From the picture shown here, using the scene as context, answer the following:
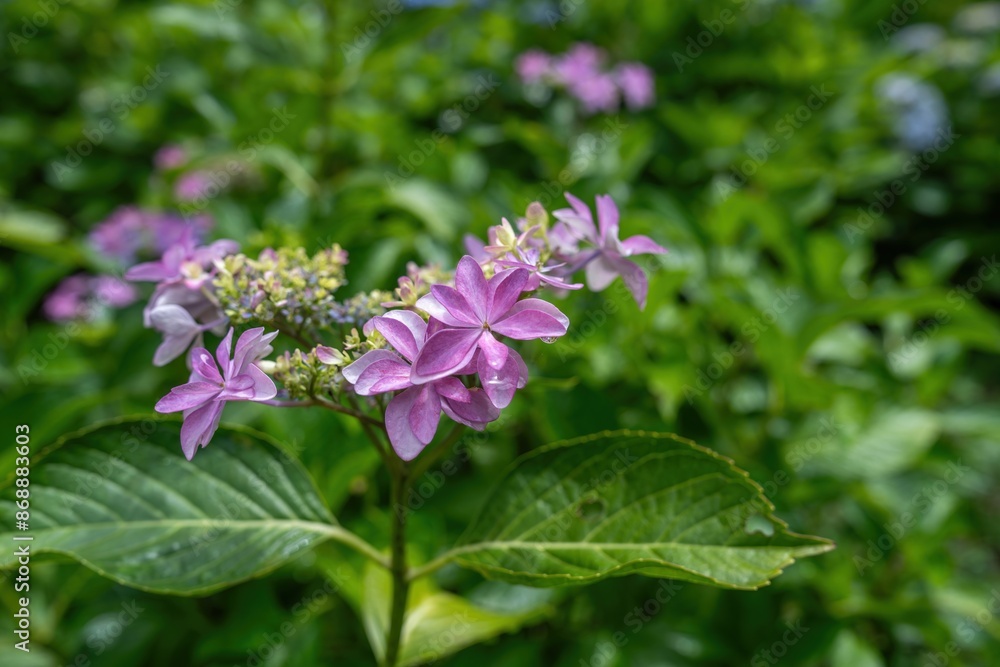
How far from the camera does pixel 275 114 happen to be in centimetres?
241

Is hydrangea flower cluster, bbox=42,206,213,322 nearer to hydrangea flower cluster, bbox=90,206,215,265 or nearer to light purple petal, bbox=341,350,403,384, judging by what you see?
hydrangea flower cluster, bbox=90,206,215,265

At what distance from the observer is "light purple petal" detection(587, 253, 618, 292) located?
111 cm

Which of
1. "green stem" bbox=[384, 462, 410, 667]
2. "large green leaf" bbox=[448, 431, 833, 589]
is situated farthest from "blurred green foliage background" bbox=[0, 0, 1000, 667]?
"green stem" bbox=[384, 462, 410, 667]

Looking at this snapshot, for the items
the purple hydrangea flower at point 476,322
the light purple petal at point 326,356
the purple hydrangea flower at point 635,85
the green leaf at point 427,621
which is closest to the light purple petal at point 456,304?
the purple hydrangea flower at point 476,322

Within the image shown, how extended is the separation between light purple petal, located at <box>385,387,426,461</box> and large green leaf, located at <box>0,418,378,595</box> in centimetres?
37

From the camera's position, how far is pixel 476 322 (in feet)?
2.83

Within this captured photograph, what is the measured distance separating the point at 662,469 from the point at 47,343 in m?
1.81

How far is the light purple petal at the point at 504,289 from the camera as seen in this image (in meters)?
0.87

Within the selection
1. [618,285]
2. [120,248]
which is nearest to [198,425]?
[618,285]

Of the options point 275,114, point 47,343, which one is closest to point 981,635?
point 275,114

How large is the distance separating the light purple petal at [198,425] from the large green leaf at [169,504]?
0.26 metres

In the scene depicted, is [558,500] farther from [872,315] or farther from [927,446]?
[927,446]

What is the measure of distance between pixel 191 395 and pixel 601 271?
0.58m

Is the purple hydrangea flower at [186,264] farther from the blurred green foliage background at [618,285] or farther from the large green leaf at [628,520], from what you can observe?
the large green leaf at [628,520]
